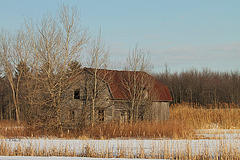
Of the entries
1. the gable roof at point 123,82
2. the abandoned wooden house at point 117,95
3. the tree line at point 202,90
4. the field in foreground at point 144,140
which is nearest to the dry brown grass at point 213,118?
the field in foreground at point 144,140

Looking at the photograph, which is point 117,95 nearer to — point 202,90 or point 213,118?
point 213,118

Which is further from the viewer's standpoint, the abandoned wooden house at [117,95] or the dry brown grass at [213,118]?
the abandoned wooden house at [117,95]

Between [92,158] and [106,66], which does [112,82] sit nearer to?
[106,66]

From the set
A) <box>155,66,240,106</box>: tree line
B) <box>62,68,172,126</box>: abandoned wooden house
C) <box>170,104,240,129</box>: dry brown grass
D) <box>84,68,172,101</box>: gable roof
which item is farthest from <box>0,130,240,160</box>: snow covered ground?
<box>155,66,240,106</box>: tree line

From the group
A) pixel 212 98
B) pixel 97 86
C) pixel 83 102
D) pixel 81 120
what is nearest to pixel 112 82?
pixel 97 86

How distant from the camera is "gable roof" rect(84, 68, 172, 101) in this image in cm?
2706

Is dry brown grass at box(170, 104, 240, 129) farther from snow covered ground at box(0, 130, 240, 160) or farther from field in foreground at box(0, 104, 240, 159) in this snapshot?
snow covered ground at box(0, 130, 240, 160)

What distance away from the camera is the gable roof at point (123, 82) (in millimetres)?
27062

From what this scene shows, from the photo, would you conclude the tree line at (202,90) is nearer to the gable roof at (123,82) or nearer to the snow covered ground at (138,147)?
the gable roof at (123,82)

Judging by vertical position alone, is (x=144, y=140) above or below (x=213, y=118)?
below

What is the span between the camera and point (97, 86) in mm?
26578

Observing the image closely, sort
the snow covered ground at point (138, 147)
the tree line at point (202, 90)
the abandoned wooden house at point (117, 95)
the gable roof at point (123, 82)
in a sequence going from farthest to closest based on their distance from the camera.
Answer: the tree line at point (202, 90) → the gable roof at point (123, 82) → the abandoned wooden house at point (117, 95) → the snow covered ground at point (138, 147)

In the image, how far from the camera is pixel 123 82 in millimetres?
28531

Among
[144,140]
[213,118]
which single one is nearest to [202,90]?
[213,118]
